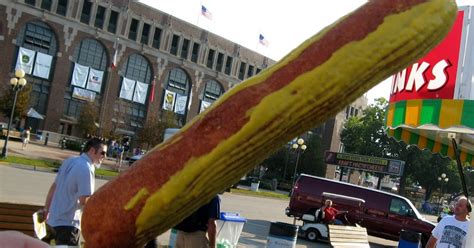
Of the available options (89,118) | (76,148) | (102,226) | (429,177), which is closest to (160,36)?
(89,118)

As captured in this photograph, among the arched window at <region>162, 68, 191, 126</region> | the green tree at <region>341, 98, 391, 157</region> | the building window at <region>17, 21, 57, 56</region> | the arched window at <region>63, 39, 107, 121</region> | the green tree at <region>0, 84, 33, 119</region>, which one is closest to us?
the green tree at <region>0, 84, 33, 119</region>

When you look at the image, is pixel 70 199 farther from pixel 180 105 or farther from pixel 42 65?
pixel 180 105

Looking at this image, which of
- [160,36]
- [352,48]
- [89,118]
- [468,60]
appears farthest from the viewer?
[160,36]

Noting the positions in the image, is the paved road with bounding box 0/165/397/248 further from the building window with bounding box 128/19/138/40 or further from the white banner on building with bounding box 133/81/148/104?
the building window with bounding box 128/19/138/40

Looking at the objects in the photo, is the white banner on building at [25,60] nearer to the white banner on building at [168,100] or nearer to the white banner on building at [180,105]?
the white banner on building at [168,100]

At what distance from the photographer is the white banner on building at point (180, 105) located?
5838 centimetres

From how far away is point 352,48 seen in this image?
89 cm

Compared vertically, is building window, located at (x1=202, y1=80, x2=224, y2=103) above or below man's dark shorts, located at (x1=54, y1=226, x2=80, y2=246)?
above

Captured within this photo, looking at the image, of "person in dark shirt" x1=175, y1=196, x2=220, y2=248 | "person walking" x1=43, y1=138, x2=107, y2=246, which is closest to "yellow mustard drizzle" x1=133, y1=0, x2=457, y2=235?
"person walking" x1=43, y1=138, x2=107, y2=246

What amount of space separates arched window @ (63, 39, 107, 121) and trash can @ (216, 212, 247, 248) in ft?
140

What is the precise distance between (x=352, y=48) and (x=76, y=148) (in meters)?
42.6

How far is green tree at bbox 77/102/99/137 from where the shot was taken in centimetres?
4610

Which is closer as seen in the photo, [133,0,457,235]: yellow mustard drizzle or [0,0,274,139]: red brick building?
[133,0,457,235]: yellow mustard drizzle

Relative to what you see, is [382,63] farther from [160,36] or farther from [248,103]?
[160,36]
